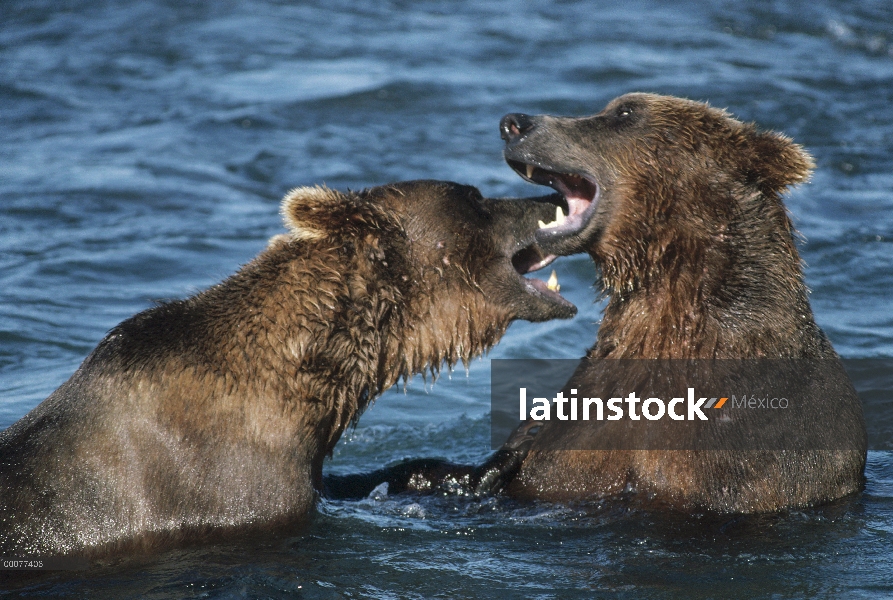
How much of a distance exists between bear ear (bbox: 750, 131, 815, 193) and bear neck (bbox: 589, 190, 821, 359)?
12cm

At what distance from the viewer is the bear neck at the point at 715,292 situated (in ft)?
19.5

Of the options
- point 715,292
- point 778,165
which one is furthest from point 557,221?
point 778,165

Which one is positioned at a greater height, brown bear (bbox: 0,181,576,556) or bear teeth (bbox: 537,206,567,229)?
bear teeth (bbox: 537,206,567,229)

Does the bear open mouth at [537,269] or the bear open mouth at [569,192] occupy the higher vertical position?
the bear open mouth at [569,192]

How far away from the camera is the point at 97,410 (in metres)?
5.36

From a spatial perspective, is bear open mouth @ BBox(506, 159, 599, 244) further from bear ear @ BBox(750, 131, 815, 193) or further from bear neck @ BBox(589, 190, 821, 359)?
bear ear @ BBox(750, 131, 815, 193)

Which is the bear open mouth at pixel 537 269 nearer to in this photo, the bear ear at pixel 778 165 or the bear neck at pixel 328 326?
the bear neck at pixel 328 326

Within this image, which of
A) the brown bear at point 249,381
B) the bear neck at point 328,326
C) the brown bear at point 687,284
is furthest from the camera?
the brown bear at point 687,284

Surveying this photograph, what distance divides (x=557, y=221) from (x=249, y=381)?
1.81m

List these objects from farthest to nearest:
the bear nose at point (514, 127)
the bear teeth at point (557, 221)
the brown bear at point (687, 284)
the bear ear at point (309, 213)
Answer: the bear nose at point (514, 127) → the bear teeth at point (557, 221) → the brown bear at point (687, 284) → the bear ear at point (309, 213)

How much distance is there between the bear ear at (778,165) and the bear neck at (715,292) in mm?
124

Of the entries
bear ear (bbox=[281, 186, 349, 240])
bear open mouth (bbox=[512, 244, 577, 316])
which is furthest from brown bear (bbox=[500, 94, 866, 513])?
bear ear (bbox=[281, 186, 349, 240])

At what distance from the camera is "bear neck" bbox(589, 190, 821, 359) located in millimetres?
5930

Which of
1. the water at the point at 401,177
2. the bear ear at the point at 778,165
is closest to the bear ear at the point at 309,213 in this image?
the water at the point at 401,177
